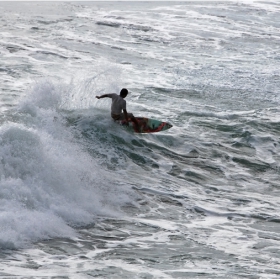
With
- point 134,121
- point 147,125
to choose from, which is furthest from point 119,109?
point 147,125

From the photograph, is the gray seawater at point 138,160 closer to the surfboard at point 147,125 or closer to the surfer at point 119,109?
the surfboard at point 147,125

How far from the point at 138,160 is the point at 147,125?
6.07 ft

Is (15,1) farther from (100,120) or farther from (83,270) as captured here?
(83,270)

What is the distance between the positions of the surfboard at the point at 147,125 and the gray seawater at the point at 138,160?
0.21 m

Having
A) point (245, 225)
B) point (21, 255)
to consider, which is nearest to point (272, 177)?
point (245, 225)

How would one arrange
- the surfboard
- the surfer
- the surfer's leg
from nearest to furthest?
1. the surfer
2. the surfer's leg
3. the surfboard

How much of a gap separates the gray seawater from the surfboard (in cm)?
21

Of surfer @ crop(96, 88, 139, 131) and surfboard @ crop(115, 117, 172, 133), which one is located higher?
surfer @ crop(96, 88, 139, 131)

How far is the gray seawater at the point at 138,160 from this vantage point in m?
10.5

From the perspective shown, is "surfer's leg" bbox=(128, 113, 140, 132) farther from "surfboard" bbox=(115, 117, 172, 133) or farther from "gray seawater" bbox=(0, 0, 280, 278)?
"gray seawater" bbox=(0, 0, 280, 278)

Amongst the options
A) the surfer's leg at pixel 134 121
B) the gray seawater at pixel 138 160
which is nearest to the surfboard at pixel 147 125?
the surfer's leg at pixel 134 121

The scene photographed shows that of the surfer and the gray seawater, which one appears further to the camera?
the surfer

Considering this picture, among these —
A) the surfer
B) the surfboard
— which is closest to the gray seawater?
the surfboard

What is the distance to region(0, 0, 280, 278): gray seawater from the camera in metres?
10.5
